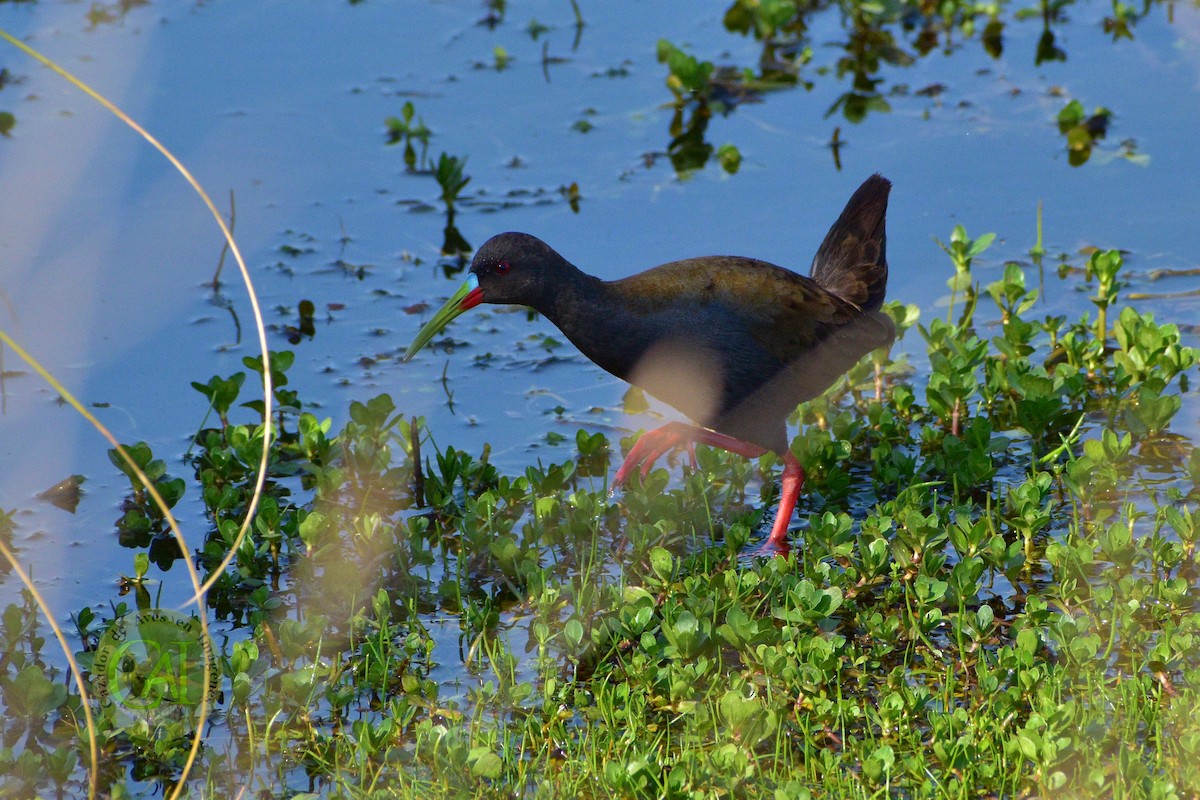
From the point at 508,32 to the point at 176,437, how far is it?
4.39 m

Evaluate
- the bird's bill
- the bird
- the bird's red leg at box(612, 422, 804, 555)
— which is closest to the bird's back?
the bird

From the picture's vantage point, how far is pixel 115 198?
7617mm

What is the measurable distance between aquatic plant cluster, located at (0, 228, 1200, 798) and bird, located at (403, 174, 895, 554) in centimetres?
17

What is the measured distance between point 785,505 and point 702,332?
2.18 ft

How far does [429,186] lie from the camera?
25.6 ft

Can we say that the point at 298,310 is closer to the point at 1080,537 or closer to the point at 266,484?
the point at 266,484

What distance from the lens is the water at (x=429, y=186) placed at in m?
6.21

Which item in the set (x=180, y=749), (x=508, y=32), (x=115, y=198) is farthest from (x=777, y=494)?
(x=508, y=32)

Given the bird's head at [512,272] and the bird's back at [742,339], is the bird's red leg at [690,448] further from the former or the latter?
the bird's head at [512,272]

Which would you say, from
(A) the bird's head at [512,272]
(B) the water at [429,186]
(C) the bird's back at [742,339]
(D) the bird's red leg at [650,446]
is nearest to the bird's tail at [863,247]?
(C) the bird's back at [742,339]

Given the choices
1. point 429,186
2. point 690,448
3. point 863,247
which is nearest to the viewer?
point 690,448

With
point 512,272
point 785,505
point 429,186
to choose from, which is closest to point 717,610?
point 785,505

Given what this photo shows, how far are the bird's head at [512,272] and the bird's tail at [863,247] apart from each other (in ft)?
3.99

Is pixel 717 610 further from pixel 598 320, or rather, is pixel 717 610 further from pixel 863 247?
pixel 863 247
